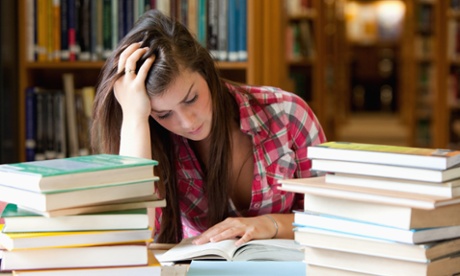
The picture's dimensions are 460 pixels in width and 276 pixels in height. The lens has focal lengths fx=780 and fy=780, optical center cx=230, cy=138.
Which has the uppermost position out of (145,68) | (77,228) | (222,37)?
(222,37)

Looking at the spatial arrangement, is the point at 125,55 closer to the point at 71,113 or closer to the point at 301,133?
the point at 301,133

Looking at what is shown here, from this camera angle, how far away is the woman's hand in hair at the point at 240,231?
151cm

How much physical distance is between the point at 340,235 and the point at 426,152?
0.17 m

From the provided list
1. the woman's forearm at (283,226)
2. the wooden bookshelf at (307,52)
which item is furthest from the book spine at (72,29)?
the wooden bookshelf at (307,52)

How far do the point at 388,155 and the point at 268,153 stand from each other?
0.76m

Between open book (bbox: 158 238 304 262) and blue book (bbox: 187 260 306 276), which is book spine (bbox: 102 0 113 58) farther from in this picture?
blue book (bbox: 187 260 306 276)

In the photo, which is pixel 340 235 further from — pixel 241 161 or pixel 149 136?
pixel 241 161

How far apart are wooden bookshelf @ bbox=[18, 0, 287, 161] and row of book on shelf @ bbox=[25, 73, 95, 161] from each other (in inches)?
1.3

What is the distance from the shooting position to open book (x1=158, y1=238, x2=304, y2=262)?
54.6 inches

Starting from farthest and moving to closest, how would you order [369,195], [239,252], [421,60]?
[421,60] < [239,252] < [369,195]

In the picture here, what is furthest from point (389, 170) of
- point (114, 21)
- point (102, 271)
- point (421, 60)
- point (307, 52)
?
point (421, 60)

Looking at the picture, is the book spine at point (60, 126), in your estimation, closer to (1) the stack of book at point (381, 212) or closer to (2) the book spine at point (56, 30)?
(2) the book spine at point (56, 30)

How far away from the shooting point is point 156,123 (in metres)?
1.83

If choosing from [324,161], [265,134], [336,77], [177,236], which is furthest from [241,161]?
[336,77]
